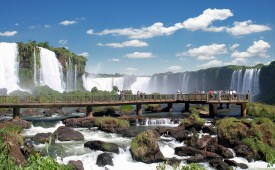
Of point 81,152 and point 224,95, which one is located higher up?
point 224,95

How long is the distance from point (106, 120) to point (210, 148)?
39.0 ft

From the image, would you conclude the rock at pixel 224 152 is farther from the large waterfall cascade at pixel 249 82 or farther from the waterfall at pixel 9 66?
the large waterfall cascade at pixel 249 82

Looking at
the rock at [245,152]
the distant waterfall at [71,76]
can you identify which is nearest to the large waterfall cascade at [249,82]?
the distant waterfall at [71,76]

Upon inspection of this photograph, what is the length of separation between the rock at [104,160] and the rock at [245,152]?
27.9 ft

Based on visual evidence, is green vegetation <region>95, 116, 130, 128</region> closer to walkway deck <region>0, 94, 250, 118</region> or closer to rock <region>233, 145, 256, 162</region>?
walkway deck <region>0, 94, 250, 118</region>

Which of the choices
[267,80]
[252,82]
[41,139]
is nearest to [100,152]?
[41,139]

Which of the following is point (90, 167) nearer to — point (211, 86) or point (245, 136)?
point (245, 136)

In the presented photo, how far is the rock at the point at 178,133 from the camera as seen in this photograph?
2781 centimetres

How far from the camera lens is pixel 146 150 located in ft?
72.7

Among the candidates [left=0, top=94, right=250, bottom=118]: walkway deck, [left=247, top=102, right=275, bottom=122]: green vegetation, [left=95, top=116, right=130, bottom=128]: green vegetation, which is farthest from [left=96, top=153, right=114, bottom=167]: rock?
[left=247, top=102, right=275, bottom=122]: green vegetation

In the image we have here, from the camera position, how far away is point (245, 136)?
2506cm

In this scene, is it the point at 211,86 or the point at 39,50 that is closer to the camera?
the point at 39,50

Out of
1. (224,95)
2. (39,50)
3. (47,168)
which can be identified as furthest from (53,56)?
(47,168)

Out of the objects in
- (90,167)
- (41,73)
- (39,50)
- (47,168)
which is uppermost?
(39,50)
